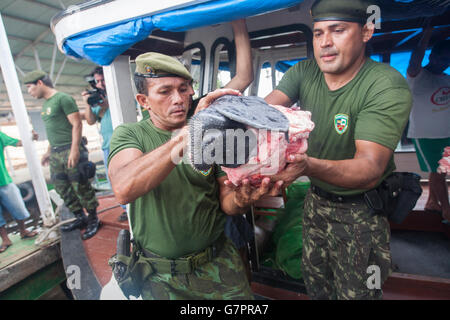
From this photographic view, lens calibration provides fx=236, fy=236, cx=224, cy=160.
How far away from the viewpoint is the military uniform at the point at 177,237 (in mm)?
1324

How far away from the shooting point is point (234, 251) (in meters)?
1.54

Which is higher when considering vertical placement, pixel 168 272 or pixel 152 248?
pixel 152 248

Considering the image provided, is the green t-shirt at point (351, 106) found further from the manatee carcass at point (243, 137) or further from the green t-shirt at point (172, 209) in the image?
the green t-shirt at point (172, 209)

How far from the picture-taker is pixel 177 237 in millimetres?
1331

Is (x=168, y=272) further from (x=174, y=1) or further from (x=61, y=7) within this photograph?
(x=61, y=7)

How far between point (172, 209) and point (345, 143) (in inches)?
41.8

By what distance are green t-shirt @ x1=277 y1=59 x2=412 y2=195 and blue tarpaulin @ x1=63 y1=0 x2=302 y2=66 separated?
1.55 feet

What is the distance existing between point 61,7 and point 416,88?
8549mm

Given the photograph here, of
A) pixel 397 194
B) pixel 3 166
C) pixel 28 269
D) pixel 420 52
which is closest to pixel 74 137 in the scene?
pixel 3 166

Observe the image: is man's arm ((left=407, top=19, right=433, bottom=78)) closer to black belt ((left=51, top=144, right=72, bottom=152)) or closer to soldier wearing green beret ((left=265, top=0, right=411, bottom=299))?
soldier wearing green beret ((left=265, top=0, right=411, bottom=299))

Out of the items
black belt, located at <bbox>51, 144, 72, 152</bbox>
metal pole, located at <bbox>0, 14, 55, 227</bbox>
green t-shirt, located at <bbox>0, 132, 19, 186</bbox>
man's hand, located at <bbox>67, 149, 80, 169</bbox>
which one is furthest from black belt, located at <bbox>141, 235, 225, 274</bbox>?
green t-shirt, located at <bbox>0, 132, 19, 186</bbox>

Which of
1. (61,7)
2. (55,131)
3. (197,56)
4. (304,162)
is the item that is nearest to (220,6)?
(304,162)

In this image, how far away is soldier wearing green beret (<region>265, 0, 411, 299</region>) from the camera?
3.71ft

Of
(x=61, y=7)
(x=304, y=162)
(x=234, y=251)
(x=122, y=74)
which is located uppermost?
(x=61, y=7)
